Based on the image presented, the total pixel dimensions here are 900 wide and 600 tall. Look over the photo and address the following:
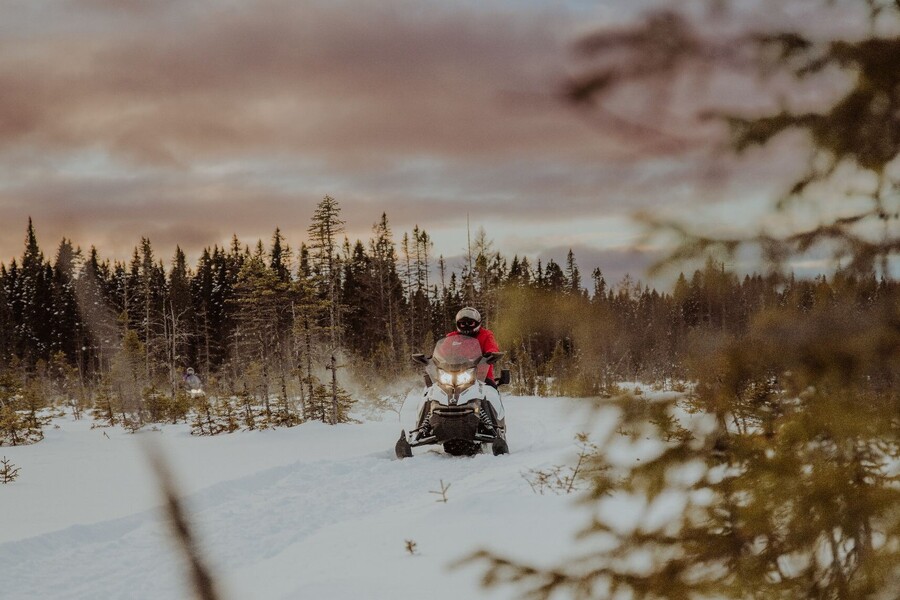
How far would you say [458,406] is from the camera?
941cm

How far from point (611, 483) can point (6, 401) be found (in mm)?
17075

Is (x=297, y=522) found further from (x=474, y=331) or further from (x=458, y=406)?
(x=474, y=331)

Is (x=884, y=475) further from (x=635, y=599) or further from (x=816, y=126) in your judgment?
(x=816, y=126)

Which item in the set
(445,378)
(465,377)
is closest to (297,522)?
(445,378)

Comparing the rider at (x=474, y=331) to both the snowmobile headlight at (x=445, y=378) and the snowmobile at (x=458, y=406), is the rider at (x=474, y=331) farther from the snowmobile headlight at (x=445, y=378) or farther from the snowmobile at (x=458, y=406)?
the snowmobile headlight at (x=445, y=378)

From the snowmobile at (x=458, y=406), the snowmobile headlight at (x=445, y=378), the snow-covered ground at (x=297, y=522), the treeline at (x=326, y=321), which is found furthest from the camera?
the snowmobile headlight at (x=445, y=378)

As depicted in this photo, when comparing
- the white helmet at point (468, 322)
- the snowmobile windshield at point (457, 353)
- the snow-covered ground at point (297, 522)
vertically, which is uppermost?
the white helmet at point (468, 322)

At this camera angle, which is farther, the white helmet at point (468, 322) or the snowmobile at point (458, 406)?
the white helmet at point (468, 322)

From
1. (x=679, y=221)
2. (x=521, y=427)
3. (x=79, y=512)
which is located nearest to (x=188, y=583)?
(x=679, y=221)

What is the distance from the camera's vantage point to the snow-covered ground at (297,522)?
4566mm

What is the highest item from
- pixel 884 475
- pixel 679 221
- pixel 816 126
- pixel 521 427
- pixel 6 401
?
pixel 816 126

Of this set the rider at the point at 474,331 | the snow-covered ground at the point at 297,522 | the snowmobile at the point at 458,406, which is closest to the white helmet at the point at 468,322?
the rider at the point at 474,331

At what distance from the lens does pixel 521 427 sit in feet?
46.4

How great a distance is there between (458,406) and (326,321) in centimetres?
3806
